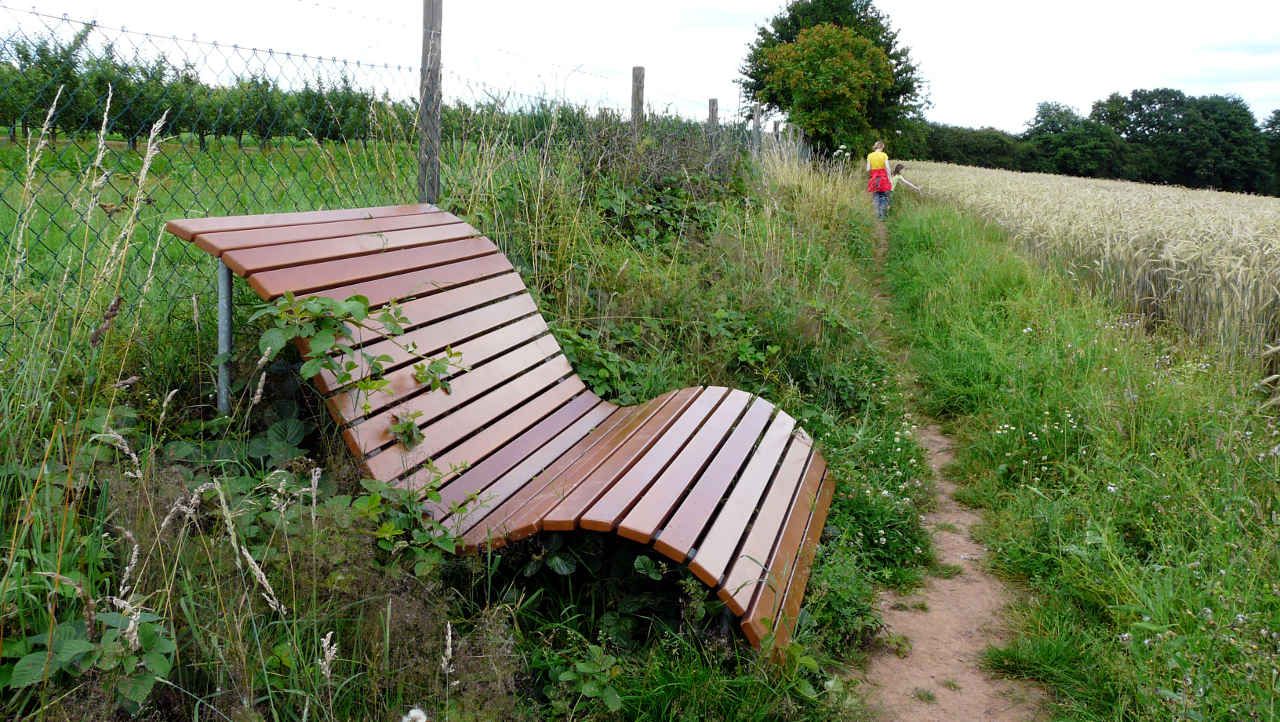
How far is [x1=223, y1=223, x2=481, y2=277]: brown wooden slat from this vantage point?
236 cm

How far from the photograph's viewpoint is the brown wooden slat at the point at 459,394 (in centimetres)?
242

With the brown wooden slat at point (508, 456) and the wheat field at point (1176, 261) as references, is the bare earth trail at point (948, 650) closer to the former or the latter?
the brown wooden slat at point (508, 456)

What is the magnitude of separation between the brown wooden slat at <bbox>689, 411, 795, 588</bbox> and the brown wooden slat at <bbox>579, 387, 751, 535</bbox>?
14 centimetres

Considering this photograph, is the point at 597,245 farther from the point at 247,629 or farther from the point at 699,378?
the point at 247,629

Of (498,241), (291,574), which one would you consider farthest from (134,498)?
(498,241)

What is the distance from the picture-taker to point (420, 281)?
3.02 m

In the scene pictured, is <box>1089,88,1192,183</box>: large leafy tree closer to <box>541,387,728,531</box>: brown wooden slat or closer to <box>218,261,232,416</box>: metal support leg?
<box>541,387,728,531</box>: brown wooden slat

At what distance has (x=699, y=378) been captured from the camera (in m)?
4.34

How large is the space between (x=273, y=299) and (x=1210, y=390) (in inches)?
165

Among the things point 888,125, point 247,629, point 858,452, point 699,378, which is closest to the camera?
point 247,629

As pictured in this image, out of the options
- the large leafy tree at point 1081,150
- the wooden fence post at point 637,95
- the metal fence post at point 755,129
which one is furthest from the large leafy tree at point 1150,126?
the wooden fence post at point 637,95

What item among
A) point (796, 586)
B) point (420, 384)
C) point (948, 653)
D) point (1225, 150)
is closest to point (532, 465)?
point (420, 384)

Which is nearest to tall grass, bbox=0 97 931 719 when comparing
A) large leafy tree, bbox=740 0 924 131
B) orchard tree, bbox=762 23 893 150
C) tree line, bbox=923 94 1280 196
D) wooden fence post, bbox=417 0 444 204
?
wooden fence post, bbox=417 0 444 204

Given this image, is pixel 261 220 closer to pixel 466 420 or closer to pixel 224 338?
pixel 224 338
